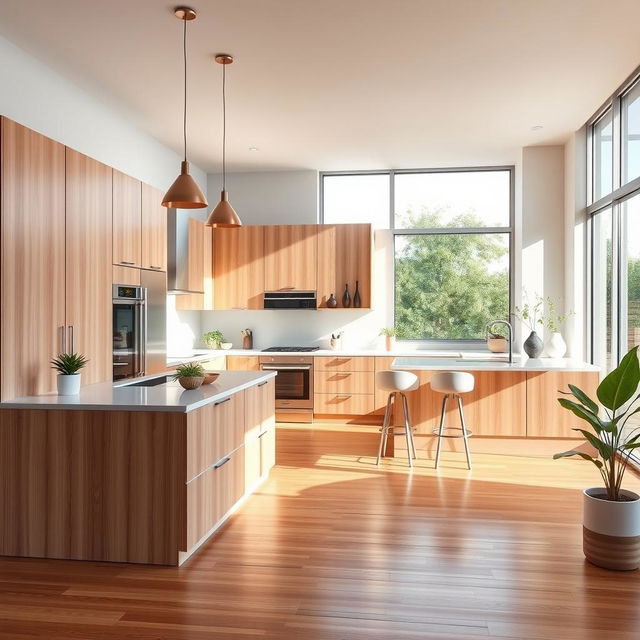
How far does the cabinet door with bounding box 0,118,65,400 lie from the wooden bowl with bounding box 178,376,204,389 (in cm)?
75

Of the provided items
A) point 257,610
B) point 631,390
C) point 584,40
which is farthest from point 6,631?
point 584,40

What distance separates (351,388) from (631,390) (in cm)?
430

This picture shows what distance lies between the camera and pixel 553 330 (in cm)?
679

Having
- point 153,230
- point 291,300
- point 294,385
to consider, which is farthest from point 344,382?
point 153,230

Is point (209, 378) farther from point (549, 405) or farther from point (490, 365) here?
point (549, 405)

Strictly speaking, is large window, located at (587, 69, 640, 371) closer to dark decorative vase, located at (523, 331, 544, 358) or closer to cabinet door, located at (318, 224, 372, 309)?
dark decorative vase, located at (523, 331, 544, 358)

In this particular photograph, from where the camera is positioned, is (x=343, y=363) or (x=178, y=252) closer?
(x=178, y=252)

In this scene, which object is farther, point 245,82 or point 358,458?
point 358,458

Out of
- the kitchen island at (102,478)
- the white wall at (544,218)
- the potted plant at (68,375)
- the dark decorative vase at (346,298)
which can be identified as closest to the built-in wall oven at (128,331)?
the potted plant at (68,375)

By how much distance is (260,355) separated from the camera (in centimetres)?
747

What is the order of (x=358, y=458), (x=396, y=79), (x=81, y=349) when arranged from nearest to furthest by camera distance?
1. (x=81, y=349)
2. (x=396, y=79)
3. (x=358, y=458)

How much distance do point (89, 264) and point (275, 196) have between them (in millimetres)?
4268

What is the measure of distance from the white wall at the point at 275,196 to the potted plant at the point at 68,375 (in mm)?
4756

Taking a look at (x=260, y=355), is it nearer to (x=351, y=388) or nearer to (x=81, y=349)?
(x=351, y=388)
